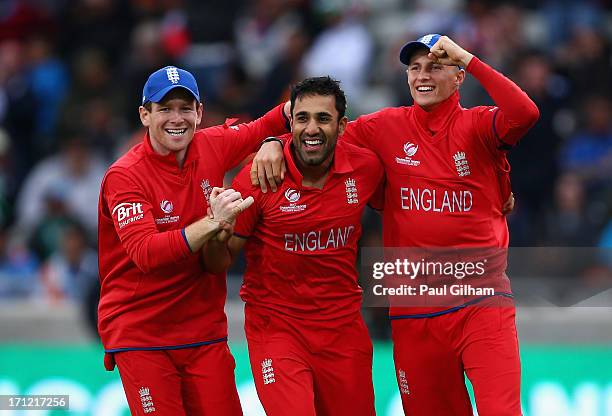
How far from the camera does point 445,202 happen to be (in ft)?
25.9

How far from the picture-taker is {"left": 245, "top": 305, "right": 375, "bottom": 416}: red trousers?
25.5ft

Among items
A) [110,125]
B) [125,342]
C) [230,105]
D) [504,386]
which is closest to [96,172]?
[110,125]

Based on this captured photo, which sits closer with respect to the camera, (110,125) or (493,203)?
(493,203)

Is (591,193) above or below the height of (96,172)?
below

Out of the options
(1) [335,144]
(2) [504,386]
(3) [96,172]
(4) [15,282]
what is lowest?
(2) [504,386]

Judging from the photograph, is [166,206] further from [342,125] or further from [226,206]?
[342,125]

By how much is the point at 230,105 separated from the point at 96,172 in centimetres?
172

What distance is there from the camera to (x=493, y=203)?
798cm

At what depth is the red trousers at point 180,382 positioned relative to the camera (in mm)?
7656

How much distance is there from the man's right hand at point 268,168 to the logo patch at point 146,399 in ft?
4.64

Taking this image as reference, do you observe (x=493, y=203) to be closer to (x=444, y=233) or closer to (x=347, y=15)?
(x=444, y=233)

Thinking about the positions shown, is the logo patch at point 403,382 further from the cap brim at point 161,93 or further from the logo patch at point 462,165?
the cap brim at point 161,93

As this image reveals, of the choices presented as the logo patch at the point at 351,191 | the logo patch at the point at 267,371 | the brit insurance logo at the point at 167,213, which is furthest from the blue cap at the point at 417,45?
the logo patch at the point at 267,371

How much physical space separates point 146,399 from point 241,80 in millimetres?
6939
